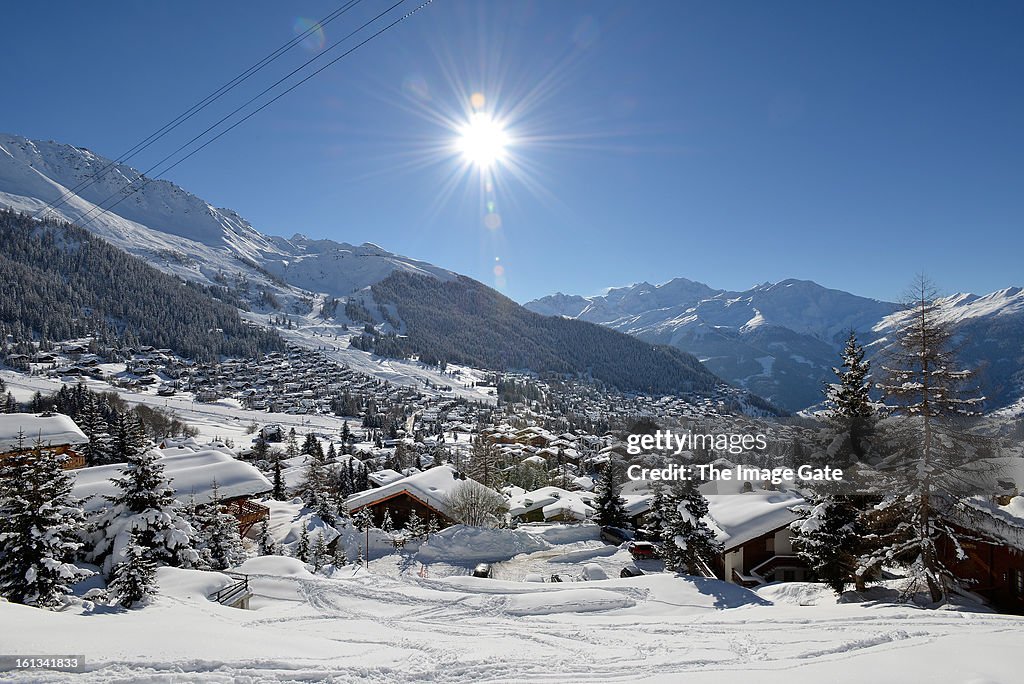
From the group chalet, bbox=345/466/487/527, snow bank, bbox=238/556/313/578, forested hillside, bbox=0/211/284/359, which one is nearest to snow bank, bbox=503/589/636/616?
snow bank, bbox=238/556/313/578

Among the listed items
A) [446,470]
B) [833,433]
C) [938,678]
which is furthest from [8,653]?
[446,470]

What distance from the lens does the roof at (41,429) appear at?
33584mm

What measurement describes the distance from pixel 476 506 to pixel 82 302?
208231mm

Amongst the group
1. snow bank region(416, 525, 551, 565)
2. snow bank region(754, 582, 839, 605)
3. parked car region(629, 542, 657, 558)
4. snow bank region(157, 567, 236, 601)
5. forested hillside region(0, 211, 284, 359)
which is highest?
forested hillside region(0, 211, 284, 359)

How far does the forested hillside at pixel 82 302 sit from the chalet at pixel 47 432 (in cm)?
15529

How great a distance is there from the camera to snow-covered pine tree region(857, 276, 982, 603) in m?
13.2

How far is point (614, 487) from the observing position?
36656 mm

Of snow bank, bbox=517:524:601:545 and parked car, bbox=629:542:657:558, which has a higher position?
parked car, bbox=629:542:657:558

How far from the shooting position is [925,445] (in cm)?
1342

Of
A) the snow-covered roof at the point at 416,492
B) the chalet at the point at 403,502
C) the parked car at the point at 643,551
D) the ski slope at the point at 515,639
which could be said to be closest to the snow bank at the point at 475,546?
the parked car at the point at 643,551

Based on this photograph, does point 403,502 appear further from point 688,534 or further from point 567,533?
point 688,534

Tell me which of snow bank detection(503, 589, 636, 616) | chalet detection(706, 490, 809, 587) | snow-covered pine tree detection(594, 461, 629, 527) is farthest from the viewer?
snow-covered pine tree detection(594, 461, 629, 527)

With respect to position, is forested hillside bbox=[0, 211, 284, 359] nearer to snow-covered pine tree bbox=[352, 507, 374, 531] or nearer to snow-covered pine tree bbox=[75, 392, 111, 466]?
snow-covered pine tree bbox=[75, 392, 111, 466]

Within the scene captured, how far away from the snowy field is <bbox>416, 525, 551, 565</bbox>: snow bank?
13.8 metres
